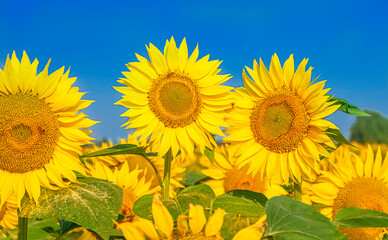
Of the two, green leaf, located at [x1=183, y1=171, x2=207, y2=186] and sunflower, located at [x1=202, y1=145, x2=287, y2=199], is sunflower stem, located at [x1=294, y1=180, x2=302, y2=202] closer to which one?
sunflower, located at [x1=202, y1=145, x2=287, y2=199]

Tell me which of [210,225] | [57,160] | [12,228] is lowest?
[12,228]

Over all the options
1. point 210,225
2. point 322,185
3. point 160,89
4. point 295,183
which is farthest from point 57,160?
point 322,185

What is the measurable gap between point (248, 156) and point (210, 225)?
1.35 metres

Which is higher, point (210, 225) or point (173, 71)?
point (173, 71)

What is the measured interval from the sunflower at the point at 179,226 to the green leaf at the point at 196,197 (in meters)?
0.76

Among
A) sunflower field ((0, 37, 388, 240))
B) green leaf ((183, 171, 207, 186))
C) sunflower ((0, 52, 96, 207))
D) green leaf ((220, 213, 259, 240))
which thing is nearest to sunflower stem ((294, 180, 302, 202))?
sunflower field ((0, 37, 388, 240))

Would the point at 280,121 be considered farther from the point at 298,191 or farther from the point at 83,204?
the point at 83,204

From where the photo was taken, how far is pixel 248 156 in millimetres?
2695

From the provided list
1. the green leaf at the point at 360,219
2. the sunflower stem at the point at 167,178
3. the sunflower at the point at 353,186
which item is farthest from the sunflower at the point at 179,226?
the sunflower at the point at 353,186

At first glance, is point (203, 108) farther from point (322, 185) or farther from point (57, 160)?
point (322, 185)

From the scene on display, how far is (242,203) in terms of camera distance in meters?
2.17

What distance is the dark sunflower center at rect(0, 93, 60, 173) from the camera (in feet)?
Result: 7.27

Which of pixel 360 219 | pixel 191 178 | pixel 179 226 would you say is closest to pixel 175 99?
pixel 360 219

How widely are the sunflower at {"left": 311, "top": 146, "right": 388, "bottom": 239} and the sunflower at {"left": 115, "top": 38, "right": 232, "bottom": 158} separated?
3.70ft
